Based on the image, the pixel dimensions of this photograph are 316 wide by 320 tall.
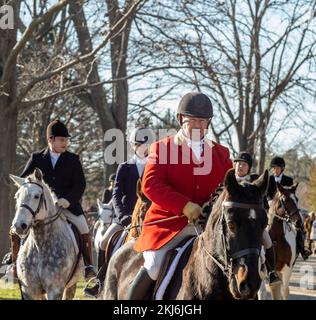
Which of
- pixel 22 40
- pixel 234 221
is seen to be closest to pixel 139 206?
pixel 234 221

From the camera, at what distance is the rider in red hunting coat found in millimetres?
5621

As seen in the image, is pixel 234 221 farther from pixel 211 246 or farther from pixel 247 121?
pixel 247 121

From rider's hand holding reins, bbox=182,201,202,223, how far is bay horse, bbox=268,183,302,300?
23.6 feet

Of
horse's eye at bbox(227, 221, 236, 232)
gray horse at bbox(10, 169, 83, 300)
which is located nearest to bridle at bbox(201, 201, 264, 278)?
horse's eye at bbox(227, 221, 236, 232)

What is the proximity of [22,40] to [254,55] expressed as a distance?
8.15 metres

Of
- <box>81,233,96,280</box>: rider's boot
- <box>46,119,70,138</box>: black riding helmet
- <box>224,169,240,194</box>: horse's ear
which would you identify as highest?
<box>46,119,70,138</box>: black riding helmet

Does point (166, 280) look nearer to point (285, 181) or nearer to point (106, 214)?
point (285, 181)

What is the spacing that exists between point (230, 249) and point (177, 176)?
3.33 feet

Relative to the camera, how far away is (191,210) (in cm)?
535

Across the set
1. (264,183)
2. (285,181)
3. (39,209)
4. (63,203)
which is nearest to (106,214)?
(285,181)

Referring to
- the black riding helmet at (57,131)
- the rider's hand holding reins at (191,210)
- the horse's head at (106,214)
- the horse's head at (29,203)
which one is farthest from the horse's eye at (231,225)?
the horse's head at (106,214)

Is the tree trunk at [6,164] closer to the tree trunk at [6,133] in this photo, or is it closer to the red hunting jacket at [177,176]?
the tree trunk at [6,133]

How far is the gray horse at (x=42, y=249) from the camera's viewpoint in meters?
8.97

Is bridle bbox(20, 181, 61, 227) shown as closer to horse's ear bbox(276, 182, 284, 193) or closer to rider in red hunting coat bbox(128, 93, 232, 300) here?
rider in red hunting coat bbox(128, 93, 232, 300)
